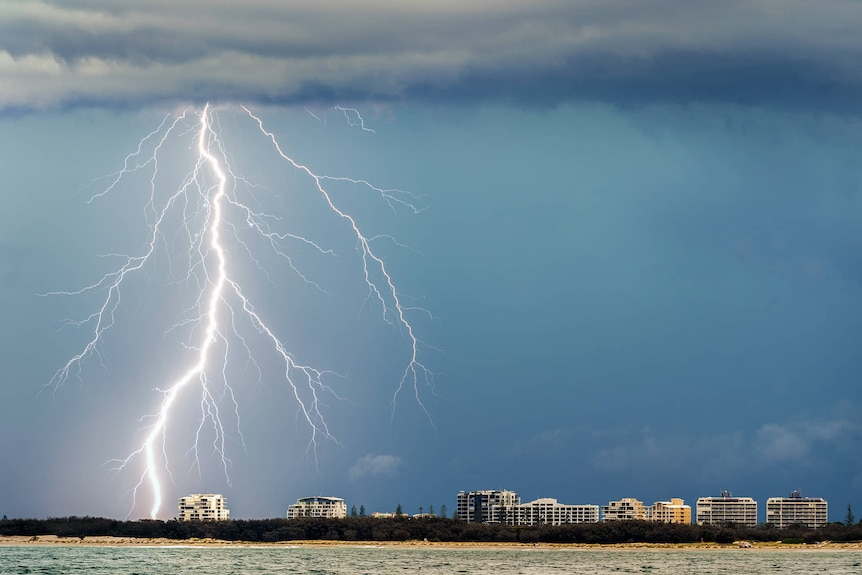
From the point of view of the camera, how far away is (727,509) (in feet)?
552

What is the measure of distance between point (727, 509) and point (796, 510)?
894cm

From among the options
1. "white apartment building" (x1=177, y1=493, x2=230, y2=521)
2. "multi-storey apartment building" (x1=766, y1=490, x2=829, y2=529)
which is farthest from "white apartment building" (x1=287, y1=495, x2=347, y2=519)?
"multi-storey apartment building" (x1=766, y1=490, x2=829, y2=529)

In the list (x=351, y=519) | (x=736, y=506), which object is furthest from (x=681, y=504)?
(x=351, y=519)

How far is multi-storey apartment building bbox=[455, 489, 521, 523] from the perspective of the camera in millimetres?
158700

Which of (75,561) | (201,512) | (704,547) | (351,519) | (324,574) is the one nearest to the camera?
(324,574)

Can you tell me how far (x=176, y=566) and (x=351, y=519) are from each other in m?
60.7

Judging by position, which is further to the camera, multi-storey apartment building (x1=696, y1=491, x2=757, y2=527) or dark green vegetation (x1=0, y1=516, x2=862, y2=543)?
multi-storey apartment building (x1=696, y1=491, x2=757, y2=527)

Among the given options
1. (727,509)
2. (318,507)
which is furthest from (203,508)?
(727,509)

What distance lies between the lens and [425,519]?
131625 mm

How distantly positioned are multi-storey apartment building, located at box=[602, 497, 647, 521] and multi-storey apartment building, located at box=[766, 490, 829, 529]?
713 inches

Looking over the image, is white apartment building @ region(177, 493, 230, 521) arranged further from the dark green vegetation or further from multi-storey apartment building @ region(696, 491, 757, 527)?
multi-storey apartment building @ region(696, 491, 757, 527)

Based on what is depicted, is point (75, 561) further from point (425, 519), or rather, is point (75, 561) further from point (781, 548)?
point (781, 548)

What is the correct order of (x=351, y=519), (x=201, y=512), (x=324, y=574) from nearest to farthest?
(x=324, y=574) → (x=351, y=519) → (x=201, y=512)

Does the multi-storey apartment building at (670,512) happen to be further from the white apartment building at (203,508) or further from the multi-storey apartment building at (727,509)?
the white apartment building at (203,508)
